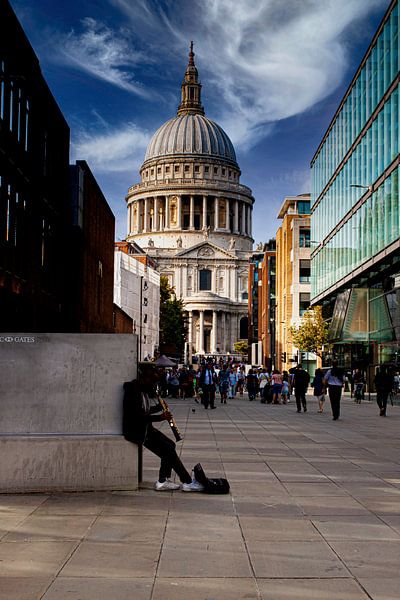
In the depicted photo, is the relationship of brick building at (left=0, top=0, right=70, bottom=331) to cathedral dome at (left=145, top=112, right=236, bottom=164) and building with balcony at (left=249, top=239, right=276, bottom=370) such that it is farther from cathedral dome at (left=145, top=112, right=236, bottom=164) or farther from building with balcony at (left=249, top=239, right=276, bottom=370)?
cathedral dome at (left=145, top=112, right=236, bottom=164)

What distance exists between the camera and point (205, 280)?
547 feet

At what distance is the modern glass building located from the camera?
33781 millimetres

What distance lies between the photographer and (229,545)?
706cm

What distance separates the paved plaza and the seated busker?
21 centimetres

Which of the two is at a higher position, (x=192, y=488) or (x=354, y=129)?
(x=354, y=129)

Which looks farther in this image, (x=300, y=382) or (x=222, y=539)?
(x=300, y=382)

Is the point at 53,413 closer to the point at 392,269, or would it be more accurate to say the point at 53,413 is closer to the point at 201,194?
the point at 392,269

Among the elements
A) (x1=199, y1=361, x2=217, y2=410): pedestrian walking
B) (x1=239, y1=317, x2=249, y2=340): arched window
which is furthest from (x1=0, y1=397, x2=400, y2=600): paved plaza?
(x1=239, y1=317, x2=249, y2=340): arched window

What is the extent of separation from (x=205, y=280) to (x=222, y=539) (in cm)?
15970

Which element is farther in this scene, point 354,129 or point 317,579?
point 354,129

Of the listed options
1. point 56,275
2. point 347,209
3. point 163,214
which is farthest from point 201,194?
point 56,275

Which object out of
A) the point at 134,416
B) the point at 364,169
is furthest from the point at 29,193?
the point at 364,169

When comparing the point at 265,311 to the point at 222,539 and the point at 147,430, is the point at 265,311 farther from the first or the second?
the point at 222,539

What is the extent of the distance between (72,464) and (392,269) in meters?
28.5
